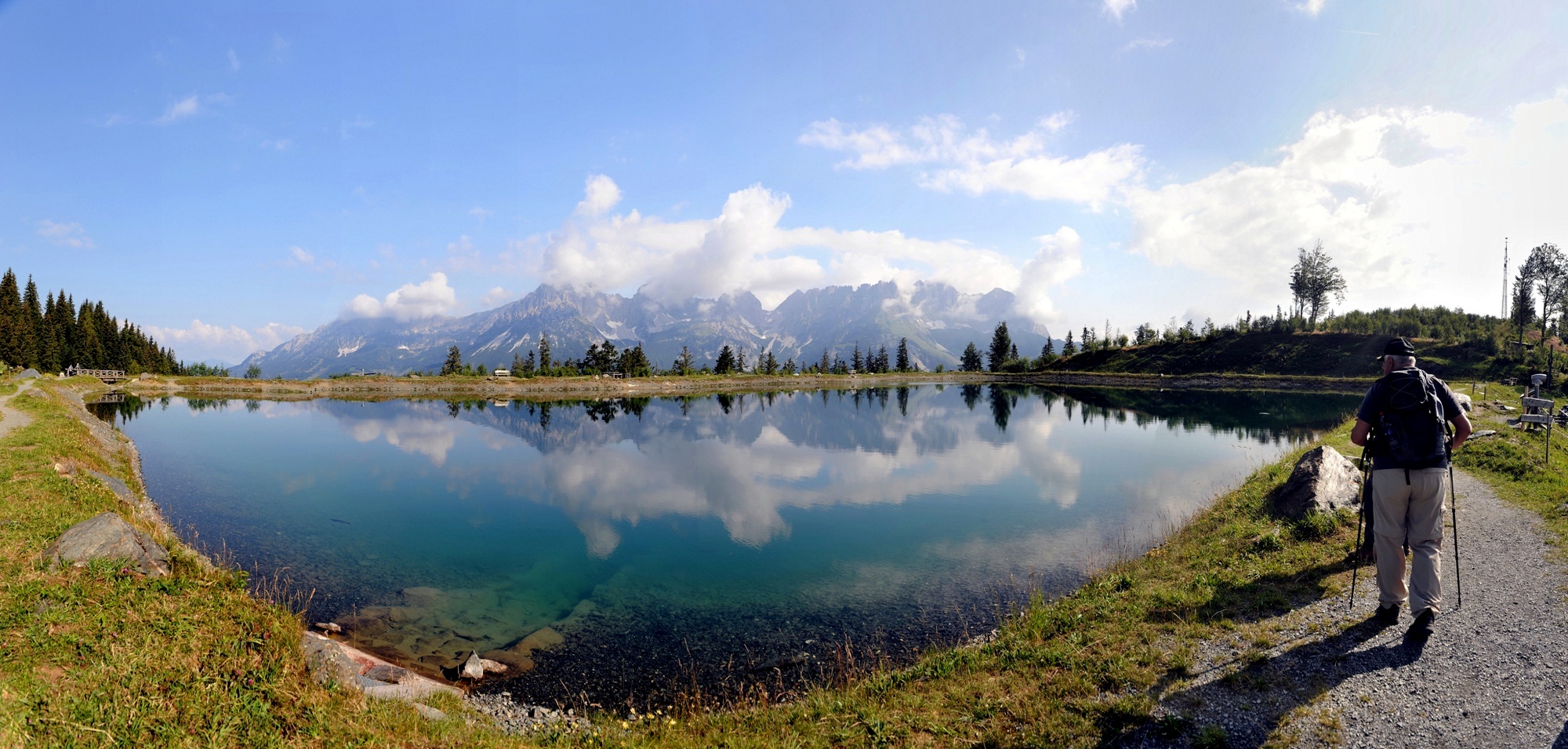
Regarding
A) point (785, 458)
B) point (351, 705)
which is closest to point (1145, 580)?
point (351, 705)

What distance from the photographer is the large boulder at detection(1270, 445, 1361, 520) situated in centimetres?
1333

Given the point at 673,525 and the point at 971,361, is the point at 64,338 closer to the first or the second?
the point at 673,525

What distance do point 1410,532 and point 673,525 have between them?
1874cm

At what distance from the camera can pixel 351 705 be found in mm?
6766

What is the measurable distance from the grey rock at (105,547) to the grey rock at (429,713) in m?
5.71

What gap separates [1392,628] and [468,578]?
62.6 feet

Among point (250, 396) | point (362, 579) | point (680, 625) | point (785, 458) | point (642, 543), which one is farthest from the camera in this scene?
point (250, 396)

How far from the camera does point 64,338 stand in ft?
309

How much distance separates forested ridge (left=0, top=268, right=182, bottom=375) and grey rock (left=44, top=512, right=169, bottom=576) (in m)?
99.1

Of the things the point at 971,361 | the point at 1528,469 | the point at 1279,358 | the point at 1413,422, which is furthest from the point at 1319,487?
the point at 971,361

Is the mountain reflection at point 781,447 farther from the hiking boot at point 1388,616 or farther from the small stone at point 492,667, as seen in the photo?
the hiking boot at point 1388,616

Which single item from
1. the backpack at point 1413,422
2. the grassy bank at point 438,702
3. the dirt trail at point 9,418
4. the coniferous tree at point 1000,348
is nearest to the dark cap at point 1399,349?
the backpack at point 1413,422

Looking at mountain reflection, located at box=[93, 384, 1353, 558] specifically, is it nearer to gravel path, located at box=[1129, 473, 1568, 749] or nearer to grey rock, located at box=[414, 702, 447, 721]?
grey rock, located at box=[414, 702, 447, 721]

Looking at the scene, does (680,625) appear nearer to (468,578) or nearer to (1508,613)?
(468,578)
